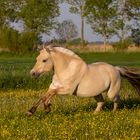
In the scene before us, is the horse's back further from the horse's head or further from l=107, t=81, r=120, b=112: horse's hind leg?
the horse's head

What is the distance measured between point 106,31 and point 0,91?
48.0 m

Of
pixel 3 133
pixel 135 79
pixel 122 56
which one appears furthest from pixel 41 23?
pixel 3 133

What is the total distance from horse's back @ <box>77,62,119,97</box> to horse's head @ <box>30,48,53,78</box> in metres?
0.80

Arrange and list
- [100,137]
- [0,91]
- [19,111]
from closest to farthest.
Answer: [100,137]
[19,111]
[0,91]

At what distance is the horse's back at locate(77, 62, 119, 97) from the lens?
37.5ft

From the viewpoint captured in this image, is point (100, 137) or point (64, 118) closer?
point (100, 137)

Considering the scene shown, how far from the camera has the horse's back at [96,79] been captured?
1142 centimetres

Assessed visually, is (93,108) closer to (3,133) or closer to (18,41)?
(3,133)

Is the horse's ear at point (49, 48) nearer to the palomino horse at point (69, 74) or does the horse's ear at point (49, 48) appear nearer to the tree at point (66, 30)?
the palomino horse at point (69, 74)

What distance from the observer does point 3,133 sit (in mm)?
8227

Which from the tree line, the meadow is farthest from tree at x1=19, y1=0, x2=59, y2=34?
the meadow

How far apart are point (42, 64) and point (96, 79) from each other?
124cm

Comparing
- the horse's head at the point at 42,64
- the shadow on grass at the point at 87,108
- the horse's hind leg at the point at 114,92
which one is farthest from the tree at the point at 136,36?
the horse's head at the point at 42,64

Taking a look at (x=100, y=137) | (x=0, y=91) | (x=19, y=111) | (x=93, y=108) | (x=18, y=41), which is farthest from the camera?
(x=18, y=41)
